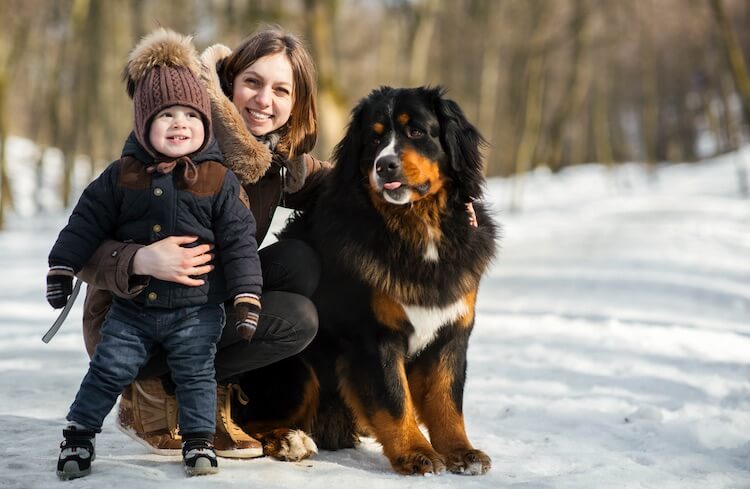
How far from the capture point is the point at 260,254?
141 inches

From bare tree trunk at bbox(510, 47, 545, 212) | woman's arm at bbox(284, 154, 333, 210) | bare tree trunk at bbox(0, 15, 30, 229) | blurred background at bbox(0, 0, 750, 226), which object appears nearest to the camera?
woman's arm at bbox(284, 154, 333, 210)

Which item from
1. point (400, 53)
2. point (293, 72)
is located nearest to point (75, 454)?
point (293, 72)

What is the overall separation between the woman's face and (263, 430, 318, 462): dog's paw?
1.36 meters

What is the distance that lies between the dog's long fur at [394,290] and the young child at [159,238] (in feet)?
1.69

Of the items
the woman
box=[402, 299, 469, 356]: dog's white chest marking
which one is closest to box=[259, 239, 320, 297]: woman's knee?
the woman

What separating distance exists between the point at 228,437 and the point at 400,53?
1087 inches

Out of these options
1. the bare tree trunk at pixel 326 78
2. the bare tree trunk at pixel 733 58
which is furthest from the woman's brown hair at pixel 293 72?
the bare tree trunk at pixel 733 58

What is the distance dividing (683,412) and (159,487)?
289cm

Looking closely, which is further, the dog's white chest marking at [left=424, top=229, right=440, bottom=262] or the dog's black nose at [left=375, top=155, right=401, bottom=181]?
the dog's white chest marking at [left=424, top=229, right=440, bottom=262]

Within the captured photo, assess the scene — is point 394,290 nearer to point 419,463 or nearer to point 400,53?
point 419,463

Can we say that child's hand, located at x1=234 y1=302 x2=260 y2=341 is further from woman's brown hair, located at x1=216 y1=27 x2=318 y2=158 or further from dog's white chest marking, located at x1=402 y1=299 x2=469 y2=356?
woman's brown hair, located at x1=216 y1=27 x2=318 y2=158

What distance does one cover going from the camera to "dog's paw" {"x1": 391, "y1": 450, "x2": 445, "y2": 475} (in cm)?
315

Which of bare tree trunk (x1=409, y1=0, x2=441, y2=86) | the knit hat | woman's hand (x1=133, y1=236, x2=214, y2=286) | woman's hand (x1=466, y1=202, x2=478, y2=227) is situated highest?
bare tree trunk (x1=409, y1=0, x2=441, y2=86)

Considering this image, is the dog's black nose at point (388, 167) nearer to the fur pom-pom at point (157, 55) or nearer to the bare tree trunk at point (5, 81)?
the fur pom-pom at point (157, 55)
